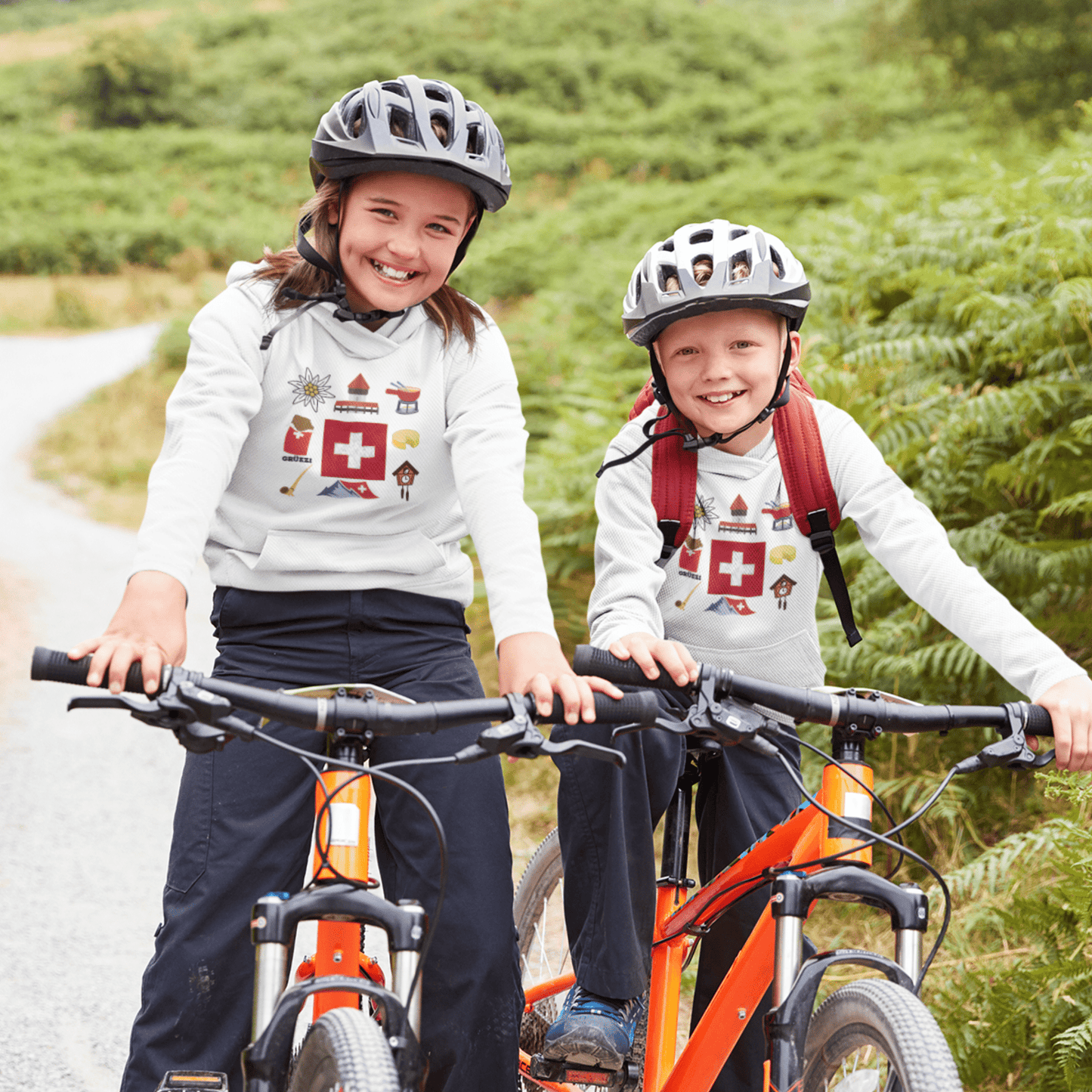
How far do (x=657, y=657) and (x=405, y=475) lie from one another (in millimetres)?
776

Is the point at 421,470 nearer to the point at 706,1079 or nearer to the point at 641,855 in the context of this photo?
the point at 641,855

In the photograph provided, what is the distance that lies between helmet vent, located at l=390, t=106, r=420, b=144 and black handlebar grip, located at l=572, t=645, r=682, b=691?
3.98ft

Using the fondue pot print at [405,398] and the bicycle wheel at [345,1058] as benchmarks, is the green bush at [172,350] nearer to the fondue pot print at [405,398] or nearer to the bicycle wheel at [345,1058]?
the fondue pot print at [405,398]

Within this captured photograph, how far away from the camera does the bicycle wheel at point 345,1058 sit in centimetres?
181

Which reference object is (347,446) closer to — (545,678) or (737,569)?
(545,678)

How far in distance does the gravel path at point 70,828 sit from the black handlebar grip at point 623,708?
8.66 feet

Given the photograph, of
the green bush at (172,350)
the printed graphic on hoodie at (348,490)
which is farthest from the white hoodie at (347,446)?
the green bush at (172,350)

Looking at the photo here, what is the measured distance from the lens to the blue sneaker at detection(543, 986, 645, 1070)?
2832mm

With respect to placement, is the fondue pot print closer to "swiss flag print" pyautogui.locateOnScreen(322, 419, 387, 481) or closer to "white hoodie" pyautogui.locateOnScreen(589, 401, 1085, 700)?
"swiss flag print" pyautogui.locateOnScreen(322, 419, 387, 481)

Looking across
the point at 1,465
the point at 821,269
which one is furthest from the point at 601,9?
the point at 821,269

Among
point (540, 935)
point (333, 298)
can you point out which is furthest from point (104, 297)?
point (333, 298)

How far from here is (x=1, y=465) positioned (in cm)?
1581

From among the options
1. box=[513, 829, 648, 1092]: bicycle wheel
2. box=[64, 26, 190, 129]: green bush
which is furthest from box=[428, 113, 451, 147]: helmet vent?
box=[64, 26, 190, 129]: green bush

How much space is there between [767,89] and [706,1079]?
1201 inches
